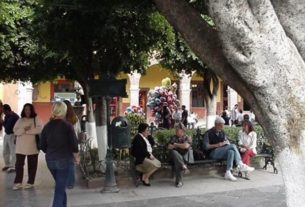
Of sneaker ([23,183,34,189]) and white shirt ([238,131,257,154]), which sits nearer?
sneaker ([23,183,34,189])

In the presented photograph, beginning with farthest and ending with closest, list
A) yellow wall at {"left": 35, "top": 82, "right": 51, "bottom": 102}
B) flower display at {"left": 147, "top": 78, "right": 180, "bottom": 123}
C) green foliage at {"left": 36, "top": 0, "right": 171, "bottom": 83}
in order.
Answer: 1. yellow wall at {"left": 35, "top": 82, "right": 51, "bottom": 102}
2. flower display at {"left": 147, "top": 78, "right": 180, "bottom": 123}
3. green foliage at {"left": 36, "top": 0, "right": 171, "bottom": 83}

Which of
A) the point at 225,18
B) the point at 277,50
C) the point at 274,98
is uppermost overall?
the point at 225,18

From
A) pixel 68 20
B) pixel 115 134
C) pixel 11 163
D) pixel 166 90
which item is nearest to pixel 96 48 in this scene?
pixel 68 20

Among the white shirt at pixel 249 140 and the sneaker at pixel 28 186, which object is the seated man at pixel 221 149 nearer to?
the white shirt at pixel 249 140

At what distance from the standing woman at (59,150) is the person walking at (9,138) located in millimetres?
4737

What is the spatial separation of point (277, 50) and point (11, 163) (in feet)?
33.0

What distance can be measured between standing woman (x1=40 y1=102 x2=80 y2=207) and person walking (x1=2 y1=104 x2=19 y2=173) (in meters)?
4.74

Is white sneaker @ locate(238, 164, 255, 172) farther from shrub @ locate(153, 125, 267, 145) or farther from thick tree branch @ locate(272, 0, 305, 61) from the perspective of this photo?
thick tree branch @ locate(272, 0, 305, 61)

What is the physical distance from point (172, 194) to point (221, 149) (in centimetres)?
201

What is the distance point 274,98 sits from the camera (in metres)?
3.93

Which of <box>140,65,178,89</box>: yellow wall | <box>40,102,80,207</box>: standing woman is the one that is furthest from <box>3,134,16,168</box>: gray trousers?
<box>140,65,178,89</box>: yellow wall

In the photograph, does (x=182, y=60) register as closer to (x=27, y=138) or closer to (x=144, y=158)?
(x=144, y=158)

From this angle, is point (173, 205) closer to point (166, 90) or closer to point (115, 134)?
point (115, 134)

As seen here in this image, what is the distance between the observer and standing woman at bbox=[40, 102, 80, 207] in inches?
278
